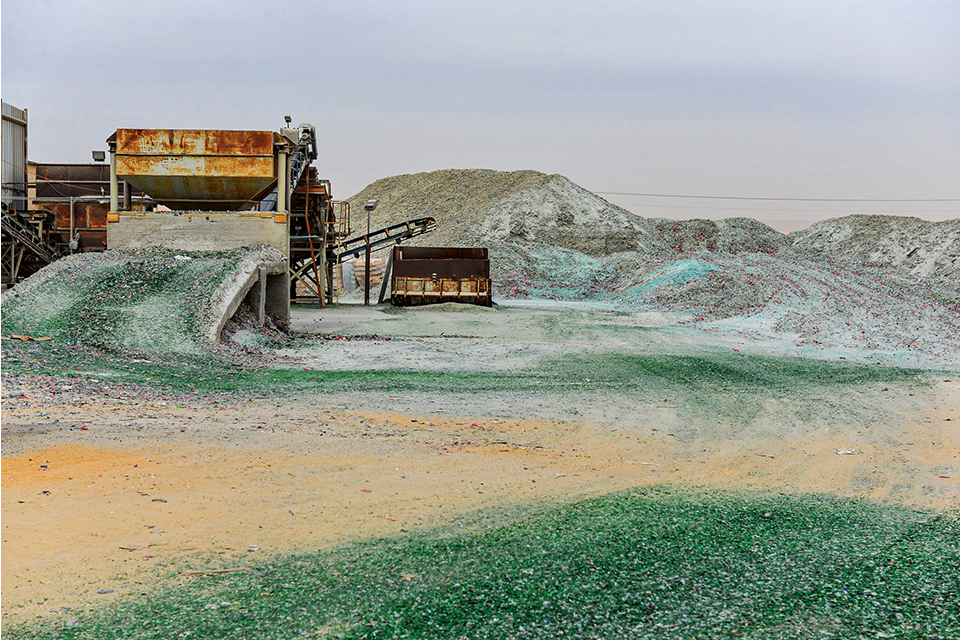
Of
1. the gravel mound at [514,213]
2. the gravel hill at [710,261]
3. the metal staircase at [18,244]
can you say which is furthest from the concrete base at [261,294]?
the gravel mound at [514,213]

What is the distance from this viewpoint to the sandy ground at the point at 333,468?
407 cm

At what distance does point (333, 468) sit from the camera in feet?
18.3

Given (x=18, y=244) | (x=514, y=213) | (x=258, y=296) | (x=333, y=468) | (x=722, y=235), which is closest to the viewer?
(x=333, y=468)

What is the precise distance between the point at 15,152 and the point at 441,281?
1826cm

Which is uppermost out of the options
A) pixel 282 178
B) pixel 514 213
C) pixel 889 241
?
pixel 514 213

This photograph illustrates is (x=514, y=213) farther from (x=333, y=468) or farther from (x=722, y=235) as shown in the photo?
(x=333, y=468)

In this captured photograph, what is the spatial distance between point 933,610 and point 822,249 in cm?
5296

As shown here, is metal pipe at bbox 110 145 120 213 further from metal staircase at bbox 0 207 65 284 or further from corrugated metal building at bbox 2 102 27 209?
corrugated metal building at bbox 2 102 27 209

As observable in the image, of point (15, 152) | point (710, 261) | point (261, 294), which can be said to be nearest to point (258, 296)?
point (261, 294)

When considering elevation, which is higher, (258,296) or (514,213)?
(514,213)

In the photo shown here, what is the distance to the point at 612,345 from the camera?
1365 centimetres

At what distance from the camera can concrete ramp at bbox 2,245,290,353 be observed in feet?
35.1

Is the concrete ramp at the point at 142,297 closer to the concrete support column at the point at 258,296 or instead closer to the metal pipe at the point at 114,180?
the concrete support column at the point at 258,296

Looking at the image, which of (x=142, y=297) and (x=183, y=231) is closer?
(x=142, y=297)
